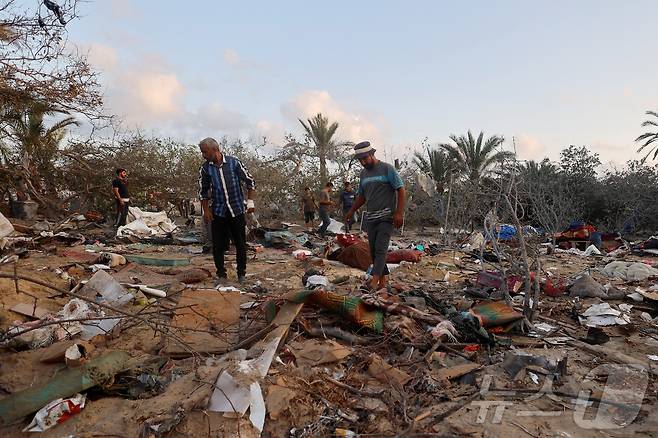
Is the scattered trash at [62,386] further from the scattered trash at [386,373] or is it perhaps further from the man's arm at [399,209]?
the man's arm at [399,209]

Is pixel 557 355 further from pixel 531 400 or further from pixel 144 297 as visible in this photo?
pixel 144 297

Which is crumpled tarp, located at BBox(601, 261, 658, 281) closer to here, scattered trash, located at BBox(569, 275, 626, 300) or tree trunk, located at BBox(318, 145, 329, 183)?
scattered trash, located at BBox(569, 275, 626, 300)

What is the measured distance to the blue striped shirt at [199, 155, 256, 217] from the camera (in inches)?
176

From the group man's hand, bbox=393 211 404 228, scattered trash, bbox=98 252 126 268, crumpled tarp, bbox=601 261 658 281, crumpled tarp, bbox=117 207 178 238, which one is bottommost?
crumpled tarp, bbox=601 261 658 281

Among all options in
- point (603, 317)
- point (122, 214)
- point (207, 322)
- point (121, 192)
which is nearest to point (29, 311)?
point (207, 322)

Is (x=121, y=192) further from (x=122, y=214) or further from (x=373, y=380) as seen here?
(x=373, y=380)

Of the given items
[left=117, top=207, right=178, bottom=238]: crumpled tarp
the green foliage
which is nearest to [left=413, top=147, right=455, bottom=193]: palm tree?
the green foliage

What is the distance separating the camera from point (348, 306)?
299 centimetres

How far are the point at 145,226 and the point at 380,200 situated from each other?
6832 millimetres

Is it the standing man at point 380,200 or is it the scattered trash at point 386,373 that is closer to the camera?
the scattered trash at point 386,373

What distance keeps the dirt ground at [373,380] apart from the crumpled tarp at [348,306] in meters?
0.06

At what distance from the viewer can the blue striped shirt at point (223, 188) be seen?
4.46 metres

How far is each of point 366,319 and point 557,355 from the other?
1271 millimetres

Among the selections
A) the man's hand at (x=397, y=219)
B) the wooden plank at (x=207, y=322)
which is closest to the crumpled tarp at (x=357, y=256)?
the man's hand at (x=397, y=219)
